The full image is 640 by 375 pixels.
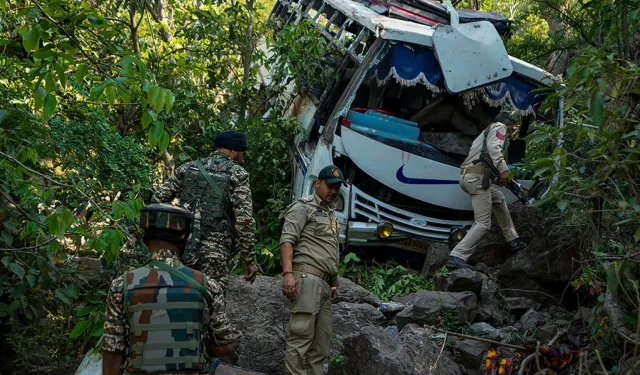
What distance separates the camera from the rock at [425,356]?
5305 millimetres

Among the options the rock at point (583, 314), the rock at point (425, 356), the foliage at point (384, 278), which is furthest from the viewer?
the foliage at point (384, 278)

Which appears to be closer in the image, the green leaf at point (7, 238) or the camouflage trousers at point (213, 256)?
the camouflage trousers at point (213, 256)

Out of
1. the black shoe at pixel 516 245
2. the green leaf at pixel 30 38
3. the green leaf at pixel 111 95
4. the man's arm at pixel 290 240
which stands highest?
the green leaf at pixel 30 38

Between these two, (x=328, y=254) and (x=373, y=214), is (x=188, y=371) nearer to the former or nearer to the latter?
(x=328, y=254)

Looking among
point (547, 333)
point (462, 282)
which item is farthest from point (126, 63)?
point (462, 282)

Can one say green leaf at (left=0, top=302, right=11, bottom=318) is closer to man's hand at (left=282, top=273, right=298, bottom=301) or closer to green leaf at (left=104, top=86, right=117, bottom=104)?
man's hand at (left=282, top=273, right=298, bottom=301)

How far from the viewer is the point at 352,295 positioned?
648 cm

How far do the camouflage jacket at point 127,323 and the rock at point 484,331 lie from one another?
3235 millimetres

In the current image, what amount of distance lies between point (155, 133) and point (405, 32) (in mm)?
4765

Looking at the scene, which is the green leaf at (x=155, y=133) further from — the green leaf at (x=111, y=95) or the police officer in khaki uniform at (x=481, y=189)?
the police officer in khaki uniform at (x=481, y=189)

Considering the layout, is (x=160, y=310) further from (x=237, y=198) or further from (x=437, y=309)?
(x=437, y=309)

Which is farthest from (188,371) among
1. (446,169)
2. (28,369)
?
(446,169)

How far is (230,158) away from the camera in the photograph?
527cm

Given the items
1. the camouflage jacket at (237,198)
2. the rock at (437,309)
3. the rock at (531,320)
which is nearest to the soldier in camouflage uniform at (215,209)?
the camouflage jacket at (237,198)
